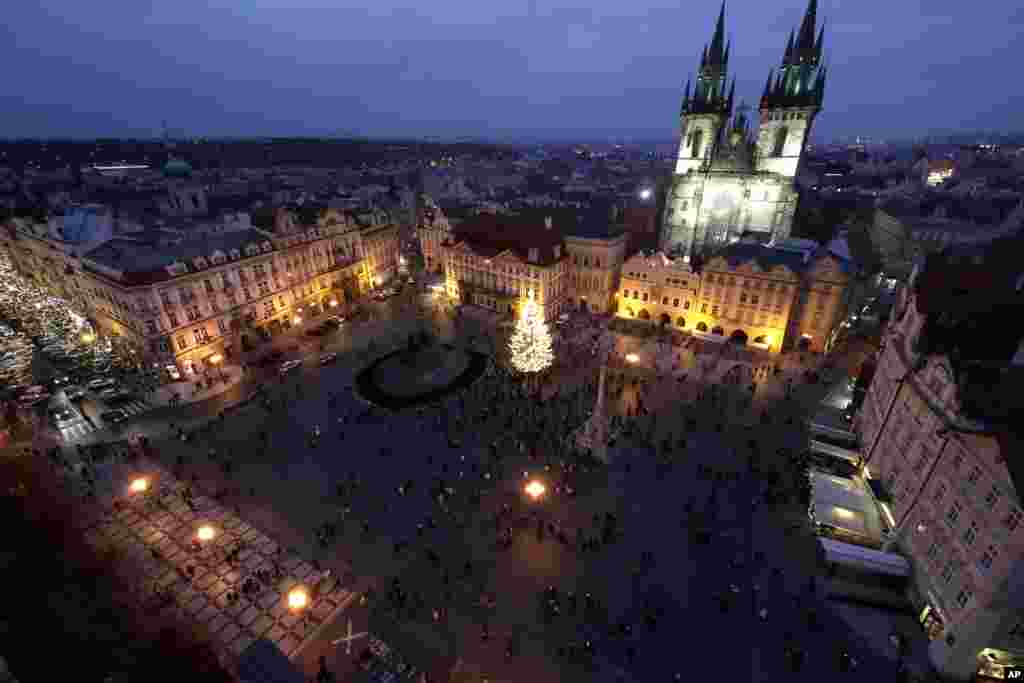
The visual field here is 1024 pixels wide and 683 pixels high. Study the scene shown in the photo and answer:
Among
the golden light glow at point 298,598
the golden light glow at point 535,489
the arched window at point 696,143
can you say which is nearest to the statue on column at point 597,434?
the golden light glow at point 535,489

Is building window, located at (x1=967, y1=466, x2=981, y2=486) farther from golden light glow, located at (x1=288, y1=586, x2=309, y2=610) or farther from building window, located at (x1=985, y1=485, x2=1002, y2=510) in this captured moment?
golden light glow, located at (x1=288, y1=586, x2=309, y2=610)

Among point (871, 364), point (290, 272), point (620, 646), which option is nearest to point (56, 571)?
point (620, 646)

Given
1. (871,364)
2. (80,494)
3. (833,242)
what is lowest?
(80,494)

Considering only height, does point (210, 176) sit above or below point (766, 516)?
above

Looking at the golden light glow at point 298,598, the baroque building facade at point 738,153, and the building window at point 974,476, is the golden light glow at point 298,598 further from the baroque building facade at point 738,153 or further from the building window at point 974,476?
the baroque building facade at point 738,153

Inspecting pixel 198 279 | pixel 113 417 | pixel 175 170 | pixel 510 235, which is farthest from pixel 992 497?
pixel 175 170

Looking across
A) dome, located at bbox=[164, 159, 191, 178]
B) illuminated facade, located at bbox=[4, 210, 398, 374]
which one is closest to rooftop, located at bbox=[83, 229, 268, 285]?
illuminated facade, located at bbox=[4, 210, 398, 374]

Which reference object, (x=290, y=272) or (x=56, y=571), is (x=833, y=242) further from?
(x=56, y=571)
